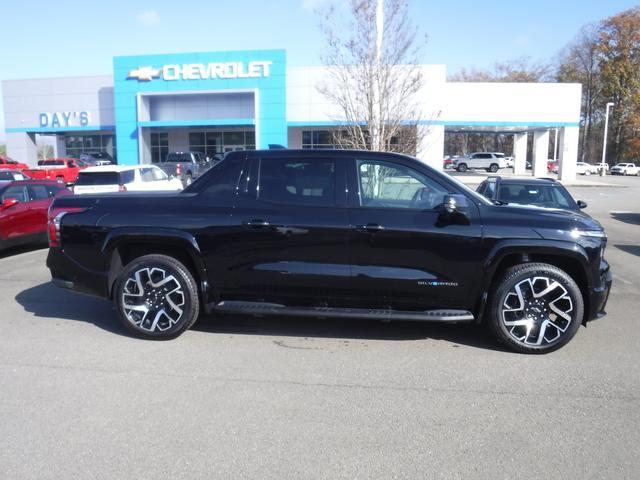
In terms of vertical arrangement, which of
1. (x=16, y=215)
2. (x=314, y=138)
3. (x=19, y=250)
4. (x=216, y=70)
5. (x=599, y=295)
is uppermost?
(x=216, y=70)

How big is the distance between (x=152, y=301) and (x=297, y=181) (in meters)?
1.84

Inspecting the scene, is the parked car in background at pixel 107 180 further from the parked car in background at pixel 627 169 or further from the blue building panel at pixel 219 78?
the parked car in background at pixel 627 169

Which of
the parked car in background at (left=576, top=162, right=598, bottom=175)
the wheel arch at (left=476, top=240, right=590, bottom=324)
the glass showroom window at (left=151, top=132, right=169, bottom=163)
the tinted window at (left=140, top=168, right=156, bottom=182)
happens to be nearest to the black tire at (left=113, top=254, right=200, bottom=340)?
the wheel arch at (left=476, top=240, right=590, bottom=324)

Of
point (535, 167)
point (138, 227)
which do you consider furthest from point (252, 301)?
point (535, 167)

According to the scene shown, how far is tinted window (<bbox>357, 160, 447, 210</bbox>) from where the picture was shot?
4.95 meters

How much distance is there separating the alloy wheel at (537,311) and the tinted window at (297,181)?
1.91 meters

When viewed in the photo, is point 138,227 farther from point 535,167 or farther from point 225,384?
point 535,167

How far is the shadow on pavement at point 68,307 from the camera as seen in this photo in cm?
586

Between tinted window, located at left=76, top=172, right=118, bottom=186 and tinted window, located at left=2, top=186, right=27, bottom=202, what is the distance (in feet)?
9.83

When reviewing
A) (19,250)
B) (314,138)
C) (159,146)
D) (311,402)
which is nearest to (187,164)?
(314,138)

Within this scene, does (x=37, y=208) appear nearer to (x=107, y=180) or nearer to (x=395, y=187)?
(x=107, y=180)

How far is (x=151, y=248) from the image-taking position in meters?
5.34

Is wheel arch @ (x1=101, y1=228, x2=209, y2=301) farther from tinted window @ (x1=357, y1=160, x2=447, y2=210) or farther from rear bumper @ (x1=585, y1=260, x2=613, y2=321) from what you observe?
rear bumper @ (x1=585, y1=260, x2=613, y2=321)

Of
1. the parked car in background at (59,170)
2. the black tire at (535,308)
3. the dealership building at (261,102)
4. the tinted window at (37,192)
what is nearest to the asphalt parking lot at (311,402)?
the black tire at (535,308)
